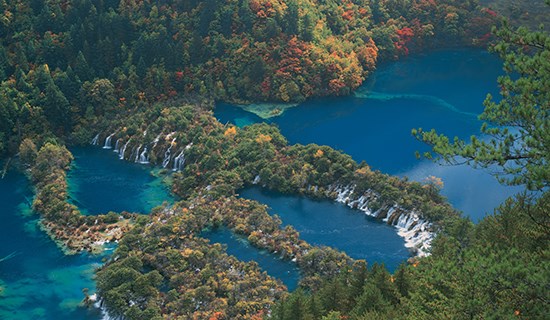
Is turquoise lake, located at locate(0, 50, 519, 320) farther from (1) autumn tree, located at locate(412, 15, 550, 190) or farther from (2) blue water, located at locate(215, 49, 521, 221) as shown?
(1) autumn tree, located at locate(412, 15, 550, 190)

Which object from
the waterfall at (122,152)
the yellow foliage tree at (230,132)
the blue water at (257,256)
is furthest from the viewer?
the waterfall at (122,152)

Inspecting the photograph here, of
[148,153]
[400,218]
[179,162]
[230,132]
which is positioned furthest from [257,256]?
[148,153]

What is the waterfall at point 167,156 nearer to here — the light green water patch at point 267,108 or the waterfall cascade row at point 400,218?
the light green water patch at point 267,108

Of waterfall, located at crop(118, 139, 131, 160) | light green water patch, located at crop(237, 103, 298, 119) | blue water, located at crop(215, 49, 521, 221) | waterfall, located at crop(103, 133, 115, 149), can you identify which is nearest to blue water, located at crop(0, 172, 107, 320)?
waterfall, located at crop(118, 139, 131, 160)

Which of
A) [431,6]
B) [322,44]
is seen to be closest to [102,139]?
[322,44]

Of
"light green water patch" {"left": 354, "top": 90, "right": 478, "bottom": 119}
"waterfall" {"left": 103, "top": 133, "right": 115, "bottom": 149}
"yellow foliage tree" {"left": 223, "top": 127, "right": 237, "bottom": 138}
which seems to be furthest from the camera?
"light green water patch" {"left": 354, "top": 90, "right": 478, "bottom": 119}

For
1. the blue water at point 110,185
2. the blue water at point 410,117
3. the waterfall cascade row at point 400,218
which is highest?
the blue water at point 410,117

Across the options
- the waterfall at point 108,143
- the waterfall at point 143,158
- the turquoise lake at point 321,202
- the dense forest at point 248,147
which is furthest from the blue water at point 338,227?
the waterfall at point 108,143
